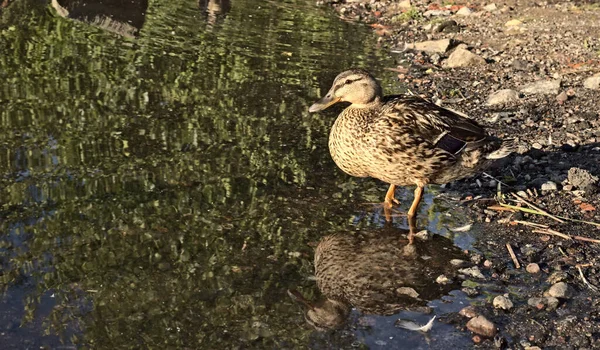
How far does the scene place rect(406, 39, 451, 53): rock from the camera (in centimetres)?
1172

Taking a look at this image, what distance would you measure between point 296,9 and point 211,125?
6.62 m

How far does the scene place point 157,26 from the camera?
11852mm

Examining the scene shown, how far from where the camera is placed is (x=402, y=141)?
618 cm

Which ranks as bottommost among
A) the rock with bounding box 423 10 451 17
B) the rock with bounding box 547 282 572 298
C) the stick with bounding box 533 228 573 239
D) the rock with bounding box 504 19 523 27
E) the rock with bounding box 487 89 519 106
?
the rock with bounding box 547 282 572 298

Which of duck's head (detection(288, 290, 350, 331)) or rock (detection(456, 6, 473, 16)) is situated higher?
rock (detection(456, 6, 473, 16))

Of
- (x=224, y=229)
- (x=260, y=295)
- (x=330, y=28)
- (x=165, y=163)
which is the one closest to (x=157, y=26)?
(x=330, y=28)

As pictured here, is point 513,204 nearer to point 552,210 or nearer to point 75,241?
point 552,210

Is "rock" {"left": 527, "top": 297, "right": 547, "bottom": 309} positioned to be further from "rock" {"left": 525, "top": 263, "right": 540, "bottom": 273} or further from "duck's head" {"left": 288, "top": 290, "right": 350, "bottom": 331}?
"duck's head" {"left": 288, "top": 290, "right": 350, "bottom": 331}

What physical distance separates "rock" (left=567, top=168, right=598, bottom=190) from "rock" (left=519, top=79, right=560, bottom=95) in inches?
107

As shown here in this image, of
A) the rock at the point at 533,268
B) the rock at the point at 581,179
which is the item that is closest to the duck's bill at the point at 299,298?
the rock at the point at 533,268

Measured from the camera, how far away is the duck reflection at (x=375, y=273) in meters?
5.02

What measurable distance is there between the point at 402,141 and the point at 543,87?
12.8 ft

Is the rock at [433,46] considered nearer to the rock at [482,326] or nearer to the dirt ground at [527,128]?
the dirt ground at [527,128]

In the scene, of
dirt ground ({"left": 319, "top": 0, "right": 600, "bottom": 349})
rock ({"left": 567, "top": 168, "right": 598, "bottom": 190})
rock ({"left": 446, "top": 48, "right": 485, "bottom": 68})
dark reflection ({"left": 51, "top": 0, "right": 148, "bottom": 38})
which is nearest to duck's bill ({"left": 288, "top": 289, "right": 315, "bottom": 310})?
dirt ground ({"left": 319, "top": 0, "right": 600, "bottom": 349})
